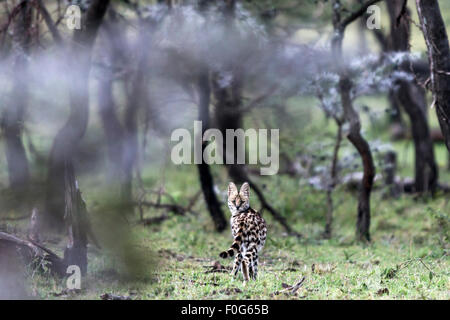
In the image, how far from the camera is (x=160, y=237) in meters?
10.7

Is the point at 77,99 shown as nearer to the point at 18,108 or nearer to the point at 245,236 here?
the point at 18,108

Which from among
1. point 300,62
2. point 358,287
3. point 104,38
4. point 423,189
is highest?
point 104,38

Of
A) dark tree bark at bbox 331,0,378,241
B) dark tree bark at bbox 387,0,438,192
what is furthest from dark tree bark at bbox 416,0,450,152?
dark tree bark at bbox 387,0,438,192

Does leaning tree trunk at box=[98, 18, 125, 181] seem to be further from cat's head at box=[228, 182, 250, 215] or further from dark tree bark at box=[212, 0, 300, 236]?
cat's head at box=[228, 182, 250, 215]

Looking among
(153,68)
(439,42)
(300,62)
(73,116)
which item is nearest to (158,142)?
(153,68)

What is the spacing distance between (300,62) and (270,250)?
4554mm

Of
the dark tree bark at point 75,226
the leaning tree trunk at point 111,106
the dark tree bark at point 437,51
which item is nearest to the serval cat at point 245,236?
the dark tree bark at point 75,226

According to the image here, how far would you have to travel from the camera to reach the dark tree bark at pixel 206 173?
1108 centimetres

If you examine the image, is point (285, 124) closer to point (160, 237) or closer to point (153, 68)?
point (153, 68)

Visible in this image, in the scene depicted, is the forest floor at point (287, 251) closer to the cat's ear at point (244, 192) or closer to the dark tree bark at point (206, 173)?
the dark tree bark at point (206, 173)

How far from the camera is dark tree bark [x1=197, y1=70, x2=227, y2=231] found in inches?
436

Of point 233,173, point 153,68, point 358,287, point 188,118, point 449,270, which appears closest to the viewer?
point 358,287

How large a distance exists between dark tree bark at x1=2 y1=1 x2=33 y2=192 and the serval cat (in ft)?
14.0

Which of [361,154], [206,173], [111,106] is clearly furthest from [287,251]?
[111,106]
